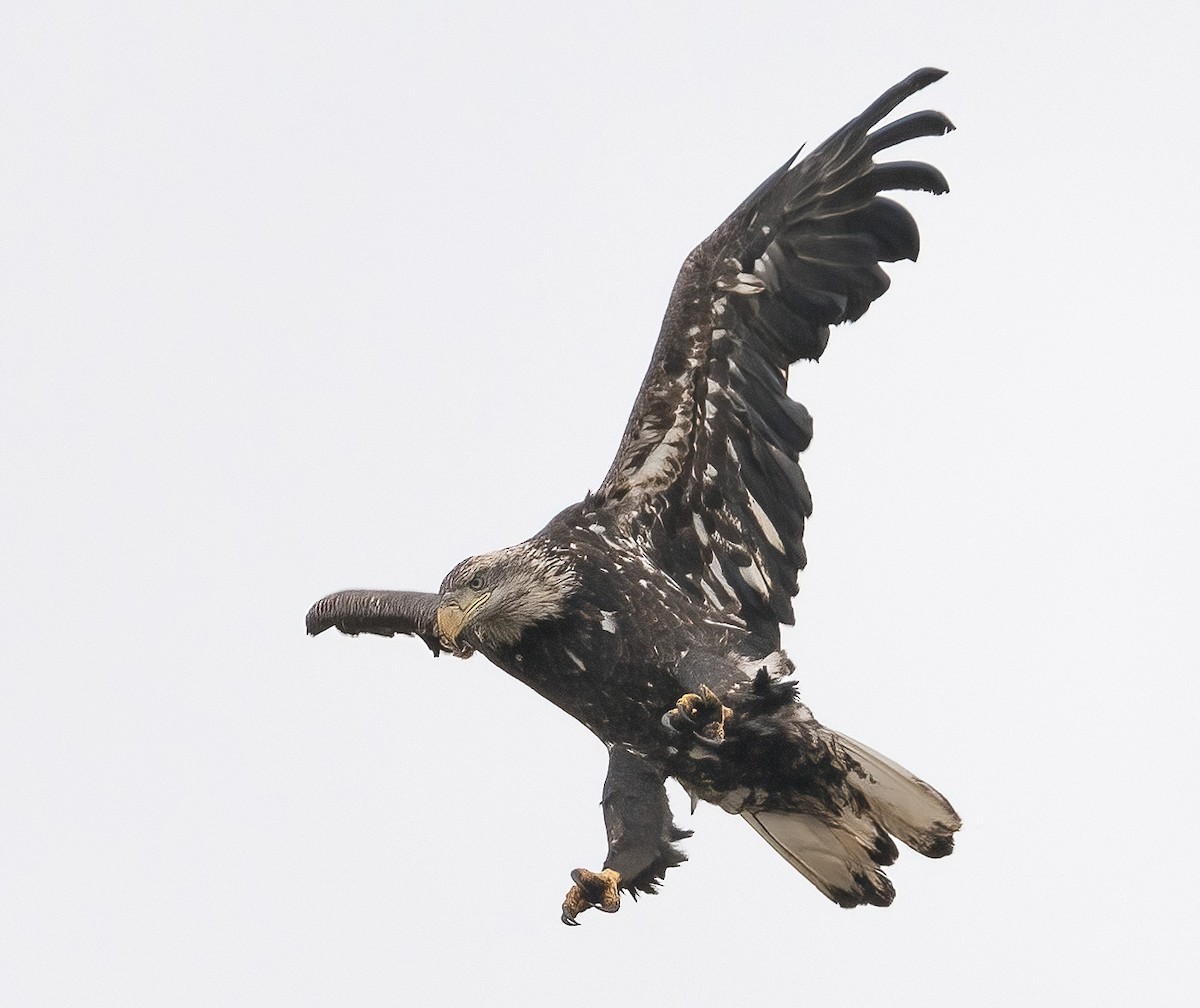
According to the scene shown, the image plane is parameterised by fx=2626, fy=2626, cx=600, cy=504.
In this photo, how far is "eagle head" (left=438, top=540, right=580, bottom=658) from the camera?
10555mm

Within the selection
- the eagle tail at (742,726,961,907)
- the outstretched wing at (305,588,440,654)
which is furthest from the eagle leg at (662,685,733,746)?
the outstretched wing at (305,588,440,654)

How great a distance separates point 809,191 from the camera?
10828mm

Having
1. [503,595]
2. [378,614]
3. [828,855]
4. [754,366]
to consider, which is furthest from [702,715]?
[378,614]

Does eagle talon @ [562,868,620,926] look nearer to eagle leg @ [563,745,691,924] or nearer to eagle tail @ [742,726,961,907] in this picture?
eagle leg @ [563,745,691,924]

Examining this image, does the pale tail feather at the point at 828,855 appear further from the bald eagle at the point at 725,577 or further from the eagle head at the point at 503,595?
the eagle head at the point at 503,595

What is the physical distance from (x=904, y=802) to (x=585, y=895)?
1.35 m

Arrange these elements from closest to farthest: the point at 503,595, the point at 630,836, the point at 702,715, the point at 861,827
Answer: the point at 702,715
the point at 503,595
the point at 861,827
the point at 630,836

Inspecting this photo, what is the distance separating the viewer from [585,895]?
1066 centimetres

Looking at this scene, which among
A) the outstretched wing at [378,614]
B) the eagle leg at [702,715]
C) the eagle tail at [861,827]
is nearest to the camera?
the eagle leg at [702,715]

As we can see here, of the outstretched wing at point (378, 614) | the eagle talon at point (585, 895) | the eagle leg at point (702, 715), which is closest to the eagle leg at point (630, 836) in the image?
the eagle talon at point (585, 895)

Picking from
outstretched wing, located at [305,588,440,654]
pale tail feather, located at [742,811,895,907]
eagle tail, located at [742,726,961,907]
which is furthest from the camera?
outstretched wing, located at [305,588,440,654]

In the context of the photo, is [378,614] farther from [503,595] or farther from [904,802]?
[904,802]

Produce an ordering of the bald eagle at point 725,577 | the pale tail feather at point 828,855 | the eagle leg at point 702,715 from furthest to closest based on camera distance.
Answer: the pale tail feather at point 828,855 → the bald eagle at point 725,577 → the eagle leg at point 702,715

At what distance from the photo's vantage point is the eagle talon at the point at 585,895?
10.6 metres
